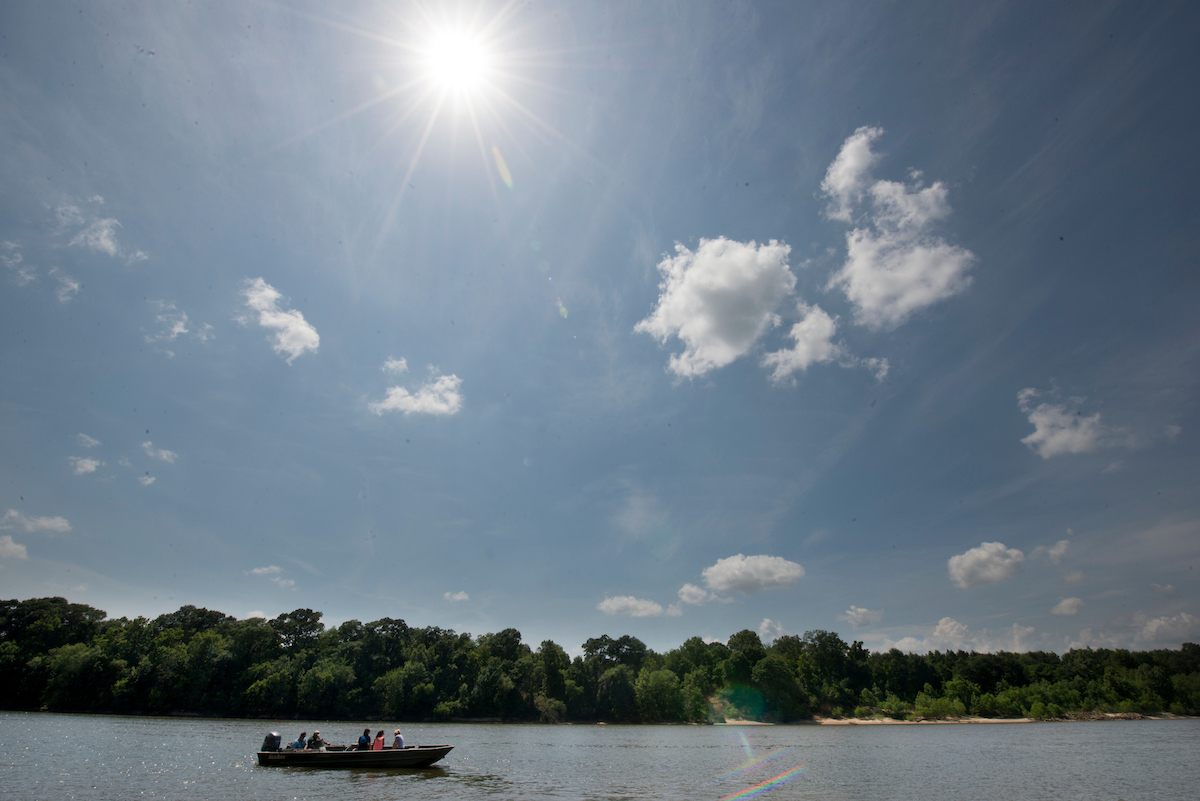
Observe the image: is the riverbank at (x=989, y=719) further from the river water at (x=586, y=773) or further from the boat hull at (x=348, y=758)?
the boat hull at (x=348, y=758)

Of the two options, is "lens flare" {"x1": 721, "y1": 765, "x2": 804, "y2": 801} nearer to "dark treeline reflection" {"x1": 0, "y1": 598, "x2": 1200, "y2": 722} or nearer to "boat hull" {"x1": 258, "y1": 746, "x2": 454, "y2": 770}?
"boat hull" {"x1": 258, "y1": 746, "x2": 454, "y2": 770}

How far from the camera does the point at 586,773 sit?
41.3 meters

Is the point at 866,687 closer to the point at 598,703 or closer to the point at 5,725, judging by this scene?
the point at 598,703

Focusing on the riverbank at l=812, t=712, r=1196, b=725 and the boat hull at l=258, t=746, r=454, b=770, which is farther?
the riverbank at l=812, t=712, r=1196, b=725

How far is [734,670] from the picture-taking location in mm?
142250

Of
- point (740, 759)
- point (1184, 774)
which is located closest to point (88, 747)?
point (740, 759)

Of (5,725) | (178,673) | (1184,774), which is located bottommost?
(1184,774)

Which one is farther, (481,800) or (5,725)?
(5,725)

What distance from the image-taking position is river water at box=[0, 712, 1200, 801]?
30516 millimetres

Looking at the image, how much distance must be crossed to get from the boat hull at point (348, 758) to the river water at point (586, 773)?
639mm

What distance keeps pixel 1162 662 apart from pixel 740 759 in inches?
7399

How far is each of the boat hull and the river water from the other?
0.64 meters

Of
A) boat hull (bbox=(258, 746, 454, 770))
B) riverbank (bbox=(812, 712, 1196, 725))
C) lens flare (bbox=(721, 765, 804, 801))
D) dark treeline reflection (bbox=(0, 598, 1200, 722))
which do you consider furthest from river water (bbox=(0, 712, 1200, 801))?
riverbank (bbox=(812, 712, 1196, 725))

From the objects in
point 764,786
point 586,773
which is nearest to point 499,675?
point 586,773
